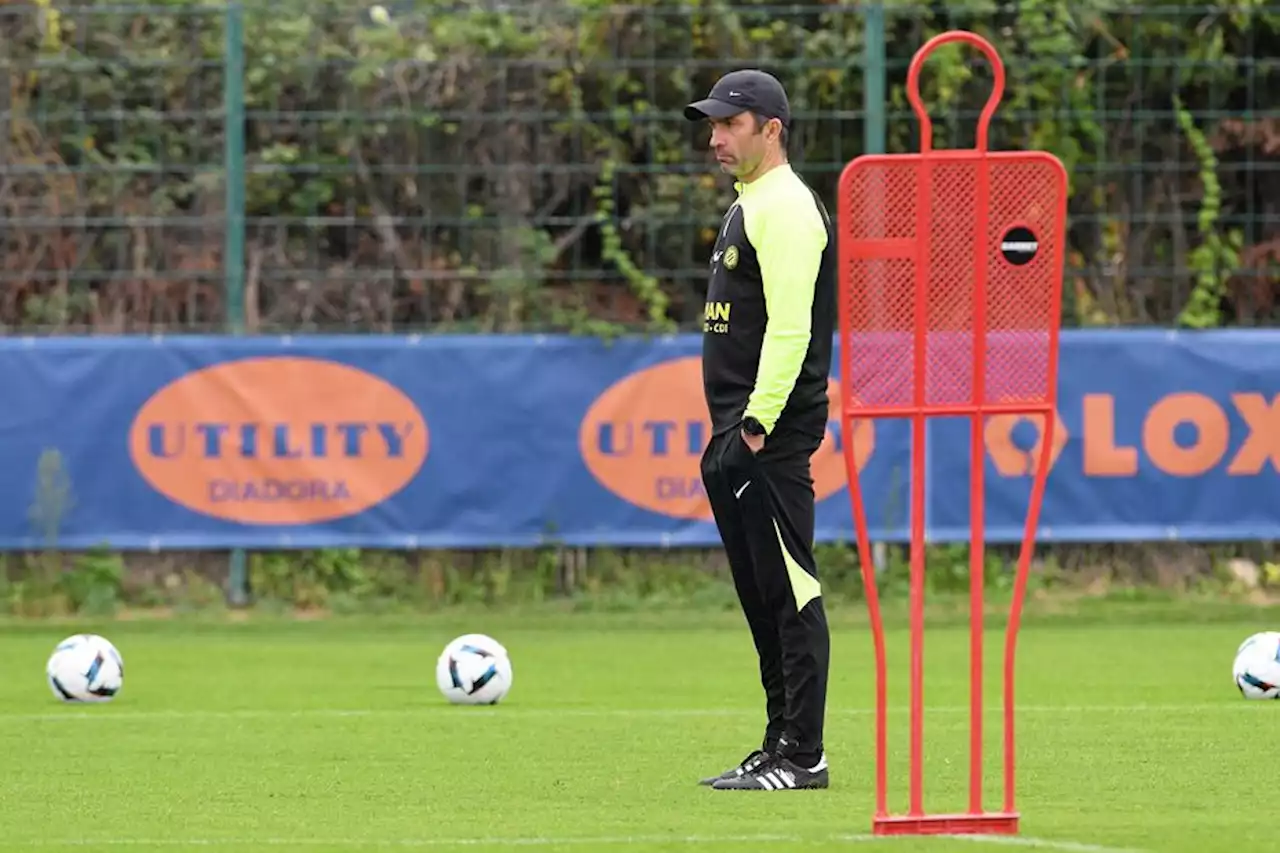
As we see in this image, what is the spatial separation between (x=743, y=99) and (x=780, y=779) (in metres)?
2.18

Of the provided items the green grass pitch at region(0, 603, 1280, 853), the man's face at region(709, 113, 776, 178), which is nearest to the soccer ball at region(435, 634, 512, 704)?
the green grass pitch at region(0, 603, 1280, 853)

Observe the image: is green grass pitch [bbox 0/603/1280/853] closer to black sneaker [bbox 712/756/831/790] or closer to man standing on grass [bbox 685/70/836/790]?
black sneaker [bbox 712/756/831/790]

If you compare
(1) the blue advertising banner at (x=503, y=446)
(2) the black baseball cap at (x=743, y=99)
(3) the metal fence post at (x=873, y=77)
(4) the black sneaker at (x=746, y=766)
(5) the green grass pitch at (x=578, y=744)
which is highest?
(3) the metal fence post at (x=873, y=77)

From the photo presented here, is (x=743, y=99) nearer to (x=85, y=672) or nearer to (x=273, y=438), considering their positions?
(x=85, y=672)

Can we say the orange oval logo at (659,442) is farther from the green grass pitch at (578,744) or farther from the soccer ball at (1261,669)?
the soccer ball at (1261,669)

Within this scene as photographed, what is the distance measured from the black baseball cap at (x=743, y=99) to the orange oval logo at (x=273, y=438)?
822cm

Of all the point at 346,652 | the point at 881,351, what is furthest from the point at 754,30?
the point at 881,351

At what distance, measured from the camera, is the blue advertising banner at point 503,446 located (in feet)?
54.5

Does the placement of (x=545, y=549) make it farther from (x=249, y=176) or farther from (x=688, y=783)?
(x=688, y=783)

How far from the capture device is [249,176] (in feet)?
56.9

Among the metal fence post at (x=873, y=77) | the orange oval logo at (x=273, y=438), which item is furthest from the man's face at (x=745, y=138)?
the metal fence post at (x=873, y=77)

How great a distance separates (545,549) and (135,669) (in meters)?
3.60

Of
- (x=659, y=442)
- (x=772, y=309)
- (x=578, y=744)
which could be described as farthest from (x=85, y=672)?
(x=659, y=442)

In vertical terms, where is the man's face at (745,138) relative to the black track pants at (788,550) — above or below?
above
